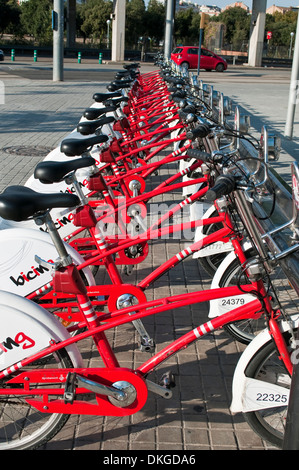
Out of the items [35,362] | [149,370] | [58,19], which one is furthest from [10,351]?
[58,19]

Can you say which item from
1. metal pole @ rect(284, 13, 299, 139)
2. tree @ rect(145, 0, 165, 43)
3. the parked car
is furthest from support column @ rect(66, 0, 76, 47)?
metal pole @ rect(284, 13, 299, 139)

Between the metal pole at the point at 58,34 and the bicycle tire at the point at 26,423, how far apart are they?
59.6ft

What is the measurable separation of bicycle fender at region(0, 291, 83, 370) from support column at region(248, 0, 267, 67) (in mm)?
42088

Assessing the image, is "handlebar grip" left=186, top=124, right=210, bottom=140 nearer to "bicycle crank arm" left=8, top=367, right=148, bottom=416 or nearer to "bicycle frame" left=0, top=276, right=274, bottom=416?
"bicycle frame" left=0, top=276, right=274, bottom=416

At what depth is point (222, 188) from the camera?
94.4 inches

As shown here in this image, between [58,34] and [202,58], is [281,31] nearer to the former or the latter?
[202,58]

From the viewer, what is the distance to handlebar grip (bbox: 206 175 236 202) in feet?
7.68

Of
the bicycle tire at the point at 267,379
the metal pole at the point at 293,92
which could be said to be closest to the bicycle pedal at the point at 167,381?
the bicycle tire at the point at 267,379

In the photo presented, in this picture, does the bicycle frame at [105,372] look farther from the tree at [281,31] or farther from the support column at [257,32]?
the tree at [281,31]

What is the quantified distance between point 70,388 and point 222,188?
119 centimetres

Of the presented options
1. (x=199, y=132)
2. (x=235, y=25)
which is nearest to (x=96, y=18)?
(x=235, y=25)

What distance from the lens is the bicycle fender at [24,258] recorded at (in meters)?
3.53

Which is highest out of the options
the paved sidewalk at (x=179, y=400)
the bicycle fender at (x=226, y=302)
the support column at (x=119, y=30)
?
the support column at (x=119, y=30)
